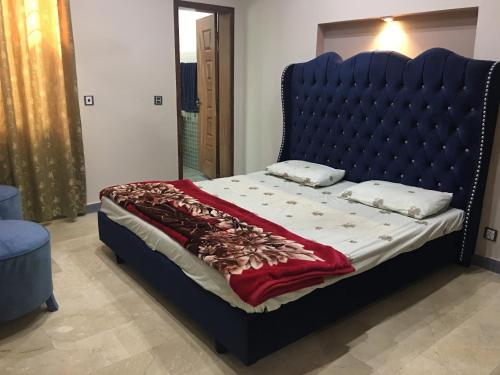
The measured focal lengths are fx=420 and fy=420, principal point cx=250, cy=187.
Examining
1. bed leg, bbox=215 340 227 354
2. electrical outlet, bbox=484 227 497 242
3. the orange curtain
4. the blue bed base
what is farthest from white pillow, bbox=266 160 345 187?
the orange curtain

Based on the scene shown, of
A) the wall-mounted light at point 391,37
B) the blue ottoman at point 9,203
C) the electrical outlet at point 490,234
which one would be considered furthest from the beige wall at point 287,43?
the blue ottoman at point 9,203

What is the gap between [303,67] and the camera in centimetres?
406

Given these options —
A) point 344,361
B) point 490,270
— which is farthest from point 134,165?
point 490,270

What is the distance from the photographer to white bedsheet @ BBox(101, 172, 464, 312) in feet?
7.17

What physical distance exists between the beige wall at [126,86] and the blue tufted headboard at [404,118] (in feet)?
4.47

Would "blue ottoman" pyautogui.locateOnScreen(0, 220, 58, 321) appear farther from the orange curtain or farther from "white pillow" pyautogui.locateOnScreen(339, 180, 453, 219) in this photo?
"white pillow" pyautogui.locateOnScreen(339, 180, 453, 219)

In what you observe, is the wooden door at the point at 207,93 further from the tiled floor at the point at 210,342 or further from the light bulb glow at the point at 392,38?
the tiled floor at the point at 210,342

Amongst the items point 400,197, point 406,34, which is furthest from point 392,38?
point 400,197

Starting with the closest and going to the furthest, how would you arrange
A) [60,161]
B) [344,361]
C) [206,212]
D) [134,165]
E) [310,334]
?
[344,361], [310,334], [206,212], [60,161], [134,165]

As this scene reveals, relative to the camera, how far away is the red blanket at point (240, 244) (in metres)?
1.92

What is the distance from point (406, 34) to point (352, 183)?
1.31 m

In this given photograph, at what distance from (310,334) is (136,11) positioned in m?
3.46

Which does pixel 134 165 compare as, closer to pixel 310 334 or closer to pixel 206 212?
pixel 206 212

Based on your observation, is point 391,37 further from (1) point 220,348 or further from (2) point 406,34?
(1) point 220,348
